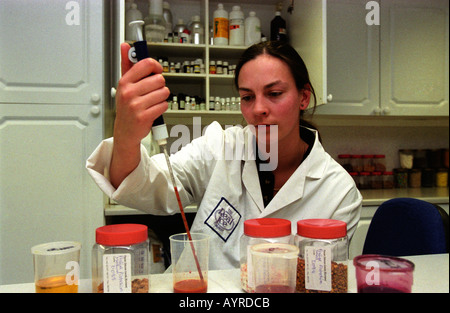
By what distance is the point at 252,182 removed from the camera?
2.67 ft

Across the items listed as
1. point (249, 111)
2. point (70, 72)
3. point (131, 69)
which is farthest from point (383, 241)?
point (70, 72)

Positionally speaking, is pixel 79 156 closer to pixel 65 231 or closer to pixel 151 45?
pixel 65 231

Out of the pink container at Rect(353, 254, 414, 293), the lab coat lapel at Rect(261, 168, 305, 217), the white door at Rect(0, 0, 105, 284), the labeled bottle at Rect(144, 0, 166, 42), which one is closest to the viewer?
the pink container at Rect(353, 254, 414, 293)

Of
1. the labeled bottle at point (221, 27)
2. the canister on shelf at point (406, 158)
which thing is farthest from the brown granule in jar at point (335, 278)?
the canister on shelf at point (406, 158)

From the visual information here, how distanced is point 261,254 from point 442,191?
1.63m

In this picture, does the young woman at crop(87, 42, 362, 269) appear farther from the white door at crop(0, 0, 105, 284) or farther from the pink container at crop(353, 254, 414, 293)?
the white door at crop(0, 0, 105, 284)

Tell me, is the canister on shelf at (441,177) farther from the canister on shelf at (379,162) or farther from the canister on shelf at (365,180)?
the canister on shelf at (365,180)

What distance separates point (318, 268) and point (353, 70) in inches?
57.3

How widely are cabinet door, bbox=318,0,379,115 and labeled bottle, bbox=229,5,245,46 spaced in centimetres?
41

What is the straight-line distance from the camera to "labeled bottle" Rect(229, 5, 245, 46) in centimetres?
164

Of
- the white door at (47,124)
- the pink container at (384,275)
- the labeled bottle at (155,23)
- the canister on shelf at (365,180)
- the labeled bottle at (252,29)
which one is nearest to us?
Result: the pink container at (384,275)

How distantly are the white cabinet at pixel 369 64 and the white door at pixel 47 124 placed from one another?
A: 34.0 inches

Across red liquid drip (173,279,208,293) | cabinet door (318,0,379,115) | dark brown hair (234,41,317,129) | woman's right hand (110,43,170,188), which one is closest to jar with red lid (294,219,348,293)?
red liquid drip (173,279,208,293)

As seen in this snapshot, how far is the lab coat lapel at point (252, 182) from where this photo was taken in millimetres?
789
